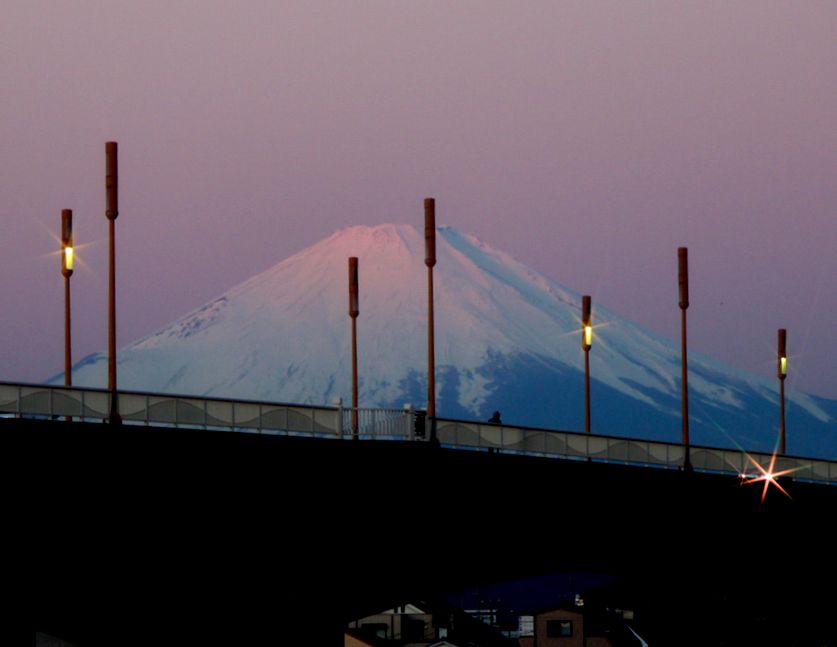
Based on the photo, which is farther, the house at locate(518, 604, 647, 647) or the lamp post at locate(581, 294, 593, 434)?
the house at locate(518, 604, 647, 647)

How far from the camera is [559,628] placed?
141625 mm

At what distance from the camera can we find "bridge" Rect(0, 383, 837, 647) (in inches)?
2154

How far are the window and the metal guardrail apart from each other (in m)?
51.8

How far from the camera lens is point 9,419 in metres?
52.7

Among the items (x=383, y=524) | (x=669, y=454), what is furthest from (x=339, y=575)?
(x=669, y=454)

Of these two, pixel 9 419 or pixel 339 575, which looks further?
pixel 339 575

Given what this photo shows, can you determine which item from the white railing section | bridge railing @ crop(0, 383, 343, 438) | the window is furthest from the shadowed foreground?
the window

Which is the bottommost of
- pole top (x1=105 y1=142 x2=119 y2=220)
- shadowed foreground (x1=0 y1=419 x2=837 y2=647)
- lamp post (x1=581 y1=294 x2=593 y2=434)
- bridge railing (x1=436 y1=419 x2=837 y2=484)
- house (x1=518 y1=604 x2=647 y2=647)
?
house (x1=518 y1=604 x2=647 y2=647)

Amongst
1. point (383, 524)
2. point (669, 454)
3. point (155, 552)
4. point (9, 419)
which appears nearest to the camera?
point (9, 419)

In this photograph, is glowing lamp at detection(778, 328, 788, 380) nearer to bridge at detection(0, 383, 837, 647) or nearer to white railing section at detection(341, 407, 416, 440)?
bridge at detection(0, 383, 837, 647)

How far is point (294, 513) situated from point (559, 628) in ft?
268

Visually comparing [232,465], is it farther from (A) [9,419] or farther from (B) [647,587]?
(B) [647,587]

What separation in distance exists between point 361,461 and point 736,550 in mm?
27793

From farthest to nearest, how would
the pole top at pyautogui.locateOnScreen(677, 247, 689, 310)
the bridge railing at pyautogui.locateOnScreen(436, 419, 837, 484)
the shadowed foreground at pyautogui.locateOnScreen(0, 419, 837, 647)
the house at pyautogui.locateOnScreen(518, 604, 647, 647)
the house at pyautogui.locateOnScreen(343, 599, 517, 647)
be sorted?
the house at pyautogui.locateOnScreen(518, 604, 647, 647)
the house at pyautogui.locateOnScreen(343, 599, 517, 647)
the pole top at pyautogui.locateOnScreen(677, 247, 689, 310)
the bridge railing at pyautogui.locateOnScreen(436, 419, 837, 484)
the shadowed foreground at pyautogui.locateOnScreen(0, 419, 837, 647)
